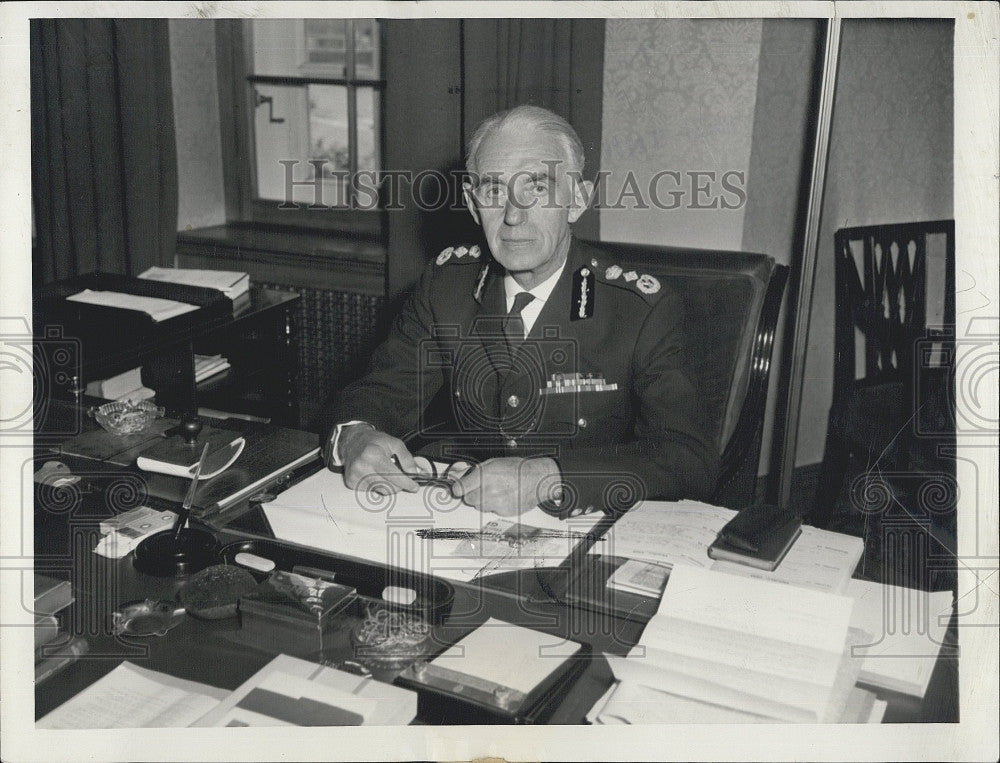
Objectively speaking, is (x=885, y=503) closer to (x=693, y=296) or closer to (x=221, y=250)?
(x=693, y=296)

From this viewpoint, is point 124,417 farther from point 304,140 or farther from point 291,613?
point 304,140

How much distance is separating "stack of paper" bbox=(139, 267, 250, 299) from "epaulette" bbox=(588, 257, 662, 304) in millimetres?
1327

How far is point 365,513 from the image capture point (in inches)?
50.8

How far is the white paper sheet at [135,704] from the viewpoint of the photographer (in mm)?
925

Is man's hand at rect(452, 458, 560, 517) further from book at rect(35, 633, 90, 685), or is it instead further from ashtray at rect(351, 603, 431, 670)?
book at rect(35, 633, 90, 685)

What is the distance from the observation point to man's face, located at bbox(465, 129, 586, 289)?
5.52 feet

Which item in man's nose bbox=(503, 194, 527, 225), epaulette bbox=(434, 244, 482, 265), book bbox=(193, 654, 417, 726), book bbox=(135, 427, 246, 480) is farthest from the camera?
epaulette bbox=(434, 244, 482, 265)

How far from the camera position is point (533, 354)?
184 centimetres

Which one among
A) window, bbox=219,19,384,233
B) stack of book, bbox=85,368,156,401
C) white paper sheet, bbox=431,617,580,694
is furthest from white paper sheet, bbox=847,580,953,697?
window, bbox=219,19,384,233

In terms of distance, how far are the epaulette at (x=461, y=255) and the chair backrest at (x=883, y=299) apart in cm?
129

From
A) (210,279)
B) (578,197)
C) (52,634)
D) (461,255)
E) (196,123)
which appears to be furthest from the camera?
(196,123)

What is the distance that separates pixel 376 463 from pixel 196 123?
2536 millimetres

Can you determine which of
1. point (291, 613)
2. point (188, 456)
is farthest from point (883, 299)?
point (291, 613)

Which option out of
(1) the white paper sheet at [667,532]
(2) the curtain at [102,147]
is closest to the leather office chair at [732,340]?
(1) the white paper sheet at [667,532]
